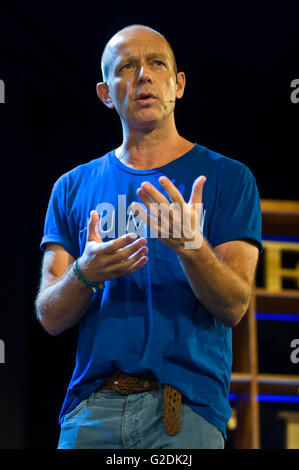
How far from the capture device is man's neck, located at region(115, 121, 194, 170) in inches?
63.6

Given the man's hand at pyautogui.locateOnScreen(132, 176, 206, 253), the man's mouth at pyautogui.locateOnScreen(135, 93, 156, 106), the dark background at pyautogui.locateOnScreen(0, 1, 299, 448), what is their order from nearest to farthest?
the man's hand at pyautogui.locateOnScreen(132, 176, 206, 253), the man's mouth at pyautogui.locateOnScreen(135, 93, 156, 106), the dark background at pyautogui.locateOnScreen(0, 1, 299, 448)

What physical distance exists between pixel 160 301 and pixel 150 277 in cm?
6

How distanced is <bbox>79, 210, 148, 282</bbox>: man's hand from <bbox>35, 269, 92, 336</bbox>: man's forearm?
0.06 metres

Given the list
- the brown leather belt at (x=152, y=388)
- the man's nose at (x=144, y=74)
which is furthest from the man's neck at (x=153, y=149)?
the brown leather belt at (x=152, y=388)

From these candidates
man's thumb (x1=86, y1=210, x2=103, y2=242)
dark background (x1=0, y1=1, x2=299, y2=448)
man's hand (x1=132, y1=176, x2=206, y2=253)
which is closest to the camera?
man's hand (x1=132, y1=176, x2=206, y2=253)

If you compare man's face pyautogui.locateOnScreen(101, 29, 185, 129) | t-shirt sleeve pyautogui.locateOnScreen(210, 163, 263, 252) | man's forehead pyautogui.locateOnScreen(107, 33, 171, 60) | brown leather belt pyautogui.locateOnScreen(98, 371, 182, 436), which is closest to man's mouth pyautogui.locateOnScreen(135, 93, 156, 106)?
man's face pyautogui.locateOnScreen(101, 29, 185, 129)

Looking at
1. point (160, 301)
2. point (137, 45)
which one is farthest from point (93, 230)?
point (137, 45)

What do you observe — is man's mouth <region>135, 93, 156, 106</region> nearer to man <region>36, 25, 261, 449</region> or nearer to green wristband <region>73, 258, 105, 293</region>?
man <region>36, 25, 261, 449</region>

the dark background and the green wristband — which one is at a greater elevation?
the dark background

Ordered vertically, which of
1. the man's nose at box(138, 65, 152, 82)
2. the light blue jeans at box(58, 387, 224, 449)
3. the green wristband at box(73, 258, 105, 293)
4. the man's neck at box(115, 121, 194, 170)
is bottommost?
the light blue jeans at box(58, 387, 224, 449)

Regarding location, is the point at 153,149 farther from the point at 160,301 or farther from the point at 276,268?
the point at 276,268

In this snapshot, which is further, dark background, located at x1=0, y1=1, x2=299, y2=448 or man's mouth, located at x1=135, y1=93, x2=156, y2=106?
dark background, located at x1=0, y1=1, x2=299, y2=448

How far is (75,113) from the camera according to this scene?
3398mm
